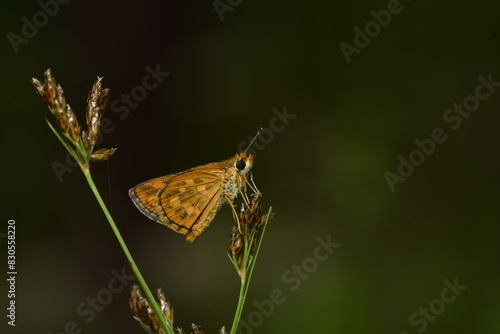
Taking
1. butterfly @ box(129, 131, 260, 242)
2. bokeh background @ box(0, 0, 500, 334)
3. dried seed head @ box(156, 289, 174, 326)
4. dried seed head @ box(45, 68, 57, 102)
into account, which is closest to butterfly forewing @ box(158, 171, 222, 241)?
butterfly @ box(129, 131, 260, 242)

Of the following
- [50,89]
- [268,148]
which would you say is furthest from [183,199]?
[268,148]

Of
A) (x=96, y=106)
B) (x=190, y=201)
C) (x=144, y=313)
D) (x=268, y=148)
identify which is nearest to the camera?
(x=144, y=313)

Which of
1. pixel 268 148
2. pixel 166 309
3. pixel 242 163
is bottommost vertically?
pixel 166 309

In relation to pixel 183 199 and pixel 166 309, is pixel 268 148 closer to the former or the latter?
pixel 183 199

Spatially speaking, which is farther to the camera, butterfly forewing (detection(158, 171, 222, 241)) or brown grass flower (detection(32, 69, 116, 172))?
butterfly forewing (detection(158, 171, 222, 241))

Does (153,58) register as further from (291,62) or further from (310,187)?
(310,187)

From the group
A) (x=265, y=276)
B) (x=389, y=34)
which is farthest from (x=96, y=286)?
(x=389, y=34)

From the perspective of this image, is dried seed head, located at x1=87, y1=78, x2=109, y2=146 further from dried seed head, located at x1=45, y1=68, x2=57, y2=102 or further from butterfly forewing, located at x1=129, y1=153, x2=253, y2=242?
butterfly forewing, located at x1=129, y1=153, x2=253, y2=242

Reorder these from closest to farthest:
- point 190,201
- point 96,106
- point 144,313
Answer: point 144,313, point 96,106, point 190,201

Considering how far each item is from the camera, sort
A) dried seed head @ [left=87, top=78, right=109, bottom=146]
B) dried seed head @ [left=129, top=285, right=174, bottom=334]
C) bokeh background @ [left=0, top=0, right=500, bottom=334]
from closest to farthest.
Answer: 1. dried seed head @ [left=129, top=285, right=174, bottom=334]
2. dried seed head @ [left=87, top=78, right=109, bottom=146]
3. bokeh background @ [left=0, top=0, right=500, bottom=334]
